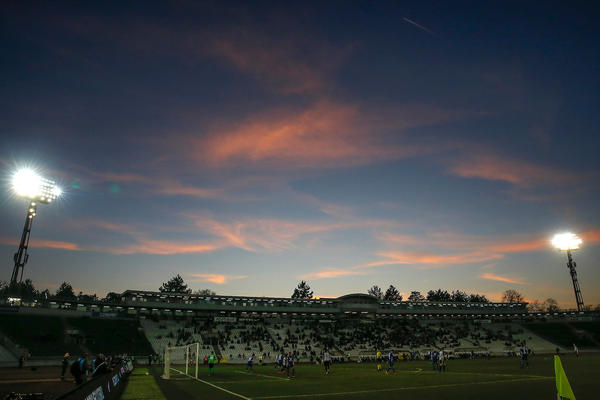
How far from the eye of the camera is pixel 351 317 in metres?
99.3

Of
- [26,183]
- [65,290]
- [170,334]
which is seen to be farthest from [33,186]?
[65,290]

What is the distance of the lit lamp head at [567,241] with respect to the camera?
76.8 meters

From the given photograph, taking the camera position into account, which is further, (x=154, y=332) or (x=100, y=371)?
(x=154, y=332)

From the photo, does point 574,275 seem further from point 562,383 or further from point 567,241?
point 562,383

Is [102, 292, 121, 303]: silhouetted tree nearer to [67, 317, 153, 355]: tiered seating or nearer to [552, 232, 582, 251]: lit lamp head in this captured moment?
[67, 317, 153, 355]: tiered seating

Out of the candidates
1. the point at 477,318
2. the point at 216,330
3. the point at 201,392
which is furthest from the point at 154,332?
the point at 477,318

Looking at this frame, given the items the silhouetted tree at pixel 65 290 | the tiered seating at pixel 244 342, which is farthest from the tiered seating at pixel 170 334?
the silhouetted tree at pixel 65 290

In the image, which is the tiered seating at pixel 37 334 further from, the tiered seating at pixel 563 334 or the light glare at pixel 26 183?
the tiered seating at pixel 563 334

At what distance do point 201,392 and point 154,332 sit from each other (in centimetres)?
5910

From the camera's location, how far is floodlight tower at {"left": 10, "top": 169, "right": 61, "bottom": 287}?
4907 centimetres

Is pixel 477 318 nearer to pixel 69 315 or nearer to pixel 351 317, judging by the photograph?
pixel 351 317

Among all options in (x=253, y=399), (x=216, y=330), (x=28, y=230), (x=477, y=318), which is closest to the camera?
(x=253, y=399)

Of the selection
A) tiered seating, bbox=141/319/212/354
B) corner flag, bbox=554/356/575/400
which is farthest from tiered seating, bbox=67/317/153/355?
corner flag, bbox=554/356/575/400

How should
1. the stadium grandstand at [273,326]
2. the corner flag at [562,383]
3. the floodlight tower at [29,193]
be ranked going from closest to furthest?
the corner flag at [562,383]
the floodlight tower at [29,193]
the stadium grandstand at [273,326]
